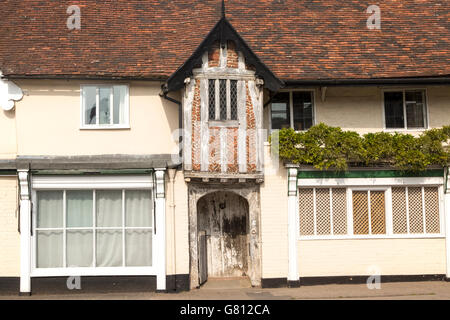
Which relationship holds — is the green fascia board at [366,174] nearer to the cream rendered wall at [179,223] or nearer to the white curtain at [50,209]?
the cream rendered wall at [179,223]

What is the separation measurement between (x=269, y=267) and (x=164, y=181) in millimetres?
3481

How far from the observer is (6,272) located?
13.2 metres

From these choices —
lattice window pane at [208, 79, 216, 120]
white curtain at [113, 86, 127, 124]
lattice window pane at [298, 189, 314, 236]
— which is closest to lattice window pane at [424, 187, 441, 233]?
lattice window pane at [298, 189, 314, 236]

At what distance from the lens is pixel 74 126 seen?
44.7ft

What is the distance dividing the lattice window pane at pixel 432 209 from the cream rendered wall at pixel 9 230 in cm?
1068

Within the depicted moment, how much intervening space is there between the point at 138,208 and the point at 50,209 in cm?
224

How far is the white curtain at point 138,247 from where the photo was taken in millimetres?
13586

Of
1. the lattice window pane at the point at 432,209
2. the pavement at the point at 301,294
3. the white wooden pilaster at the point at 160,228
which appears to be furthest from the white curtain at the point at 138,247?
the lattice window pane at the point at 432,209

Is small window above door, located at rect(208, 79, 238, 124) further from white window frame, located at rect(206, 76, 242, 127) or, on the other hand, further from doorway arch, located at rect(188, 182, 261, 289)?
doorway arch, located at rect(188, 182, 261, 289)

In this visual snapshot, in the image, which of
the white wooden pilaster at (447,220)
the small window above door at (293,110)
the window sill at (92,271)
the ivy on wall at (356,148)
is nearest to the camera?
the window sill at (92,271)

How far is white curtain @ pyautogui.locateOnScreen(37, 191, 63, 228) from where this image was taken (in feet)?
44.3

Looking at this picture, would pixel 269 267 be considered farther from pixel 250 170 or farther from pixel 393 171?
pixel 393 171

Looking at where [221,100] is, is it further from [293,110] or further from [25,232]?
[25,232]

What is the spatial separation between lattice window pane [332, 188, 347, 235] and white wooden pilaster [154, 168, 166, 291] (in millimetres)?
4481
